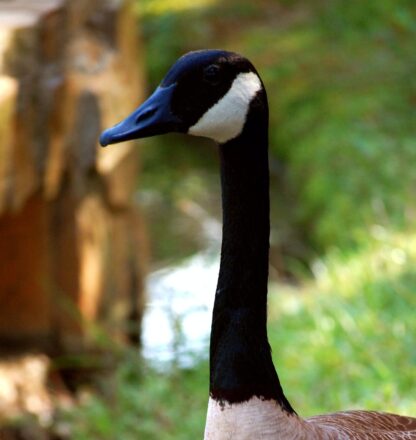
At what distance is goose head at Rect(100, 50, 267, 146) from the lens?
2332mm

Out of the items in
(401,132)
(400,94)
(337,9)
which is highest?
(337,9)

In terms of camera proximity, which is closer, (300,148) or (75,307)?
(75,307)

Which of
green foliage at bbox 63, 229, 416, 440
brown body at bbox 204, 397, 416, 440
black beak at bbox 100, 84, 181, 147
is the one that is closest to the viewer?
black beak at bbox 100, 84, 181, 147

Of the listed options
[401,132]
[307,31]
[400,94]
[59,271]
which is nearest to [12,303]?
[59,271]

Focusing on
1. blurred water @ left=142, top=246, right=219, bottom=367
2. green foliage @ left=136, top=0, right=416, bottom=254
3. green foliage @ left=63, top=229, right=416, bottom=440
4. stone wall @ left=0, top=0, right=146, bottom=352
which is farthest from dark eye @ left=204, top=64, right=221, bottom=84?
green foliage @ left=136, top=0, right=416, bottom=254

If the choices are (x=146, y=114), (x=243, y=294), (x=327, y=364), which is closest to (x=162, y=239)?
(x=327, y=364)

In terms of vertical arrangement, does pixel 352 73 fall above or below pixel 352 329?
above

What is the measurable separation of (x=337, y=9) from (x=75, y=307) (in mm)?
3976

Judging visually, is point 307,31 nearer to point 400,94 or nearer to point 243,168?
point 400,94

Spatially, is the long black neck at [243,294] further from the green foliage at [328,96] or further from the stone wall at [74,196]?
the green foliage at [328,96]

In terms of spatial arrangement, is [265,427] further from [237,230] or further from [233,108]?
[233,108]

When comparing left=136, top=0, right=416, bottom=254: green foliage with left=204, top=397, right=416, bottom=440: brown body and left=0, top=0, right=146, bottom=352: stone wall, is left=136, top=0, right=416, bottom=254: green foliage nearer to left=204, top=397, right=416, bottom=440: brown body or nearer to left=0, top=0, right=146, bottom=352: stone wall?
left=0, top=0, right=146, bottom=352: stone wall

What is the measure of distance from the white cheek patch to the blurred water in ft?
7.38

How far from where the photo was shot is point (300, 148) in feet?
26.5
